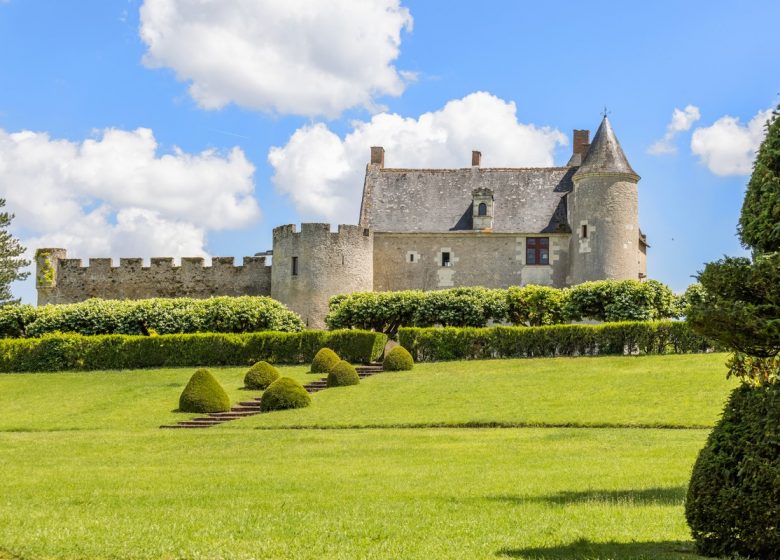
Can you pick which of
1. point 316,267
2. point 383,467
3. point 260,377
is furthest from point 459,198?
point 383,467

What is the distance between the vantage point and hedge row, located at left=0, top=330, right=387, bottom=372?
112 feet

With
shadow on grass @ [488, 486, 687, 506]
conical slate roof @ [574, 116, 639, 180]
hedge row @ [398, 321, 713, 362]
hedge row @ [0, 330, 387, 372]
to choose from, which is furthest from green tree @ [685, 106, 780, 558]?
conical slate roof @ [574, 116, 639, 180]

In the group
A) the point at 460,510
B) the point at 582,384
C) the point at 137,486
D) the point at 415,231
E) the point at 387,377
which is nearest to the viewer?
the point at 460,510

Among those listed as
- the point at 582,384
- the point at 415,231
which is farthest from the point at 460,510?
the point at 415,231

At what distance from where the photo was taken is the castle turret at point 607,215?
38.4 m

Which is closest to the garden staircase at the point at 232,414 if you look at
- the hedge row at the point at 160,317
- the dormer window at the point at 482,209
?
the hedge row at the point at 160,317

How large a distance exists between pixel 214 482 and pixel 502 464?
180 inches

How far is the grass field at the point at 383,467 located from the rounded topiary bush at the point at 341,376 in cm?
57

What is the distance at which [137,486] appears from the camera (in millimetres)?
12922

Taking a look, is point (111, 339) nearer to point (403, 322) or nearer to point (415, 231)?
point (403, 322)

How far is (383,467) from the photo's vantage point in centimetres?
1461

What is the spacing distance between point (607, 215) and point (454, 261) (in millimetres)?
7084

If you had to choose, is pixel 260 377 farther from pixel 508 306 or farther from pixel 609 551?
pixel 609 551

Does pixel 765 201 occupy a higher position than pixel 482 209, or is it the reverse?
pixel 482 209
